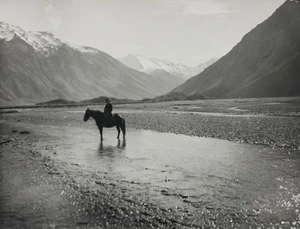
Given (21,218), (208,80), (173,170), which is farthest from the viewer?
(208,80)

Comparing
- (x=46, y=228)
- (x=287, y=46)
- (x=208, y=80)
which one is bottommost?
(x=46, y=228)

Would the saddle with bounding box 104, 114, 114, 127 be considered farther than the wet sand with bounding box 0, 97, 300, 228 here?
Yes

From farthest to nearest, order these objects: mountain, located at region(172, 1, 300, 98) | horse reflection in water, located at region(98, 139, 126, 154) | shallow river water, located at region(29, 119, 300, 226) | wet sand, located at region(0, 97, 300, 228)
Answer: mountain, located at region(172, 1, 300, 98)
horse reflection in water, located at region(98, 139, 126, 154)
shallow river water, located at region(29, 119, 300, 226)
wet sand, located at region(0, 97, 300, 228)

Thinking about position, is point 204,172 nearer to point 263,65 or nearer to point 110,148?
point 110,148

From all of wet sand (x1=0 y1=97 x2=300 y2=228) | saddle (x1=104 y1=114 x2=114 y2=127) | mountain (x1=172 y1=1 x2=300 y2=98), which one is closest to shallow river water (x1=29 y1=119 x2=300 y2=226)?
wet sand (x1=0 y1=97 x2=300 y2=228)

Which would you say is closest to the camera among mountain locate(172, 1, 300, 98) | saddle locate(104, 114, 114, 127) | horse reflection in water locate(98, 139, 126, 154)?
horse reflection in water locate(98, 139, 126, 154)

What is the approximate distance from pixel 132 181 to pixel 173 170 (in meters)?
2.10

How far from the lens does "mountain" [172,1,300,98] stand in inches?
5344

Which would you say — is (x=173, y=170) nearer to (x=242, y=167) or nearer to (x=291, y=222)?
(x=242, y=167)

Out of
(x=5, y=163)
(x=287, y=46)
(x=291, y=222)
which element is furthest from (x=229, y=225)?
(x=287, y=46)

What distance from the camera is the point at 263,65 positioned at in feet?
511

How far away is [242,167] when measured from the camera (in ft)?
40.9

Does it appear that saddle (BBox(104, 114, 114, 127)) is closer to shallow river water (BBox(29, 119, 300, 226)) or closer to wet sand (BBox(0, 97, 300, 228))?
shallow river water (BBox(29, 119, 300, 226))

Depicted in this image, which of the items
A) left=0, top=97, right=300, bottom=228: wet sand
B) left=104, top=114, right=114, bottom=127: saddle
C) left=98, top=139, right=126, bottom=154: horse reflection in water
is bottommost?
left=0, top=97, right=300, bottom=228: wet sand
